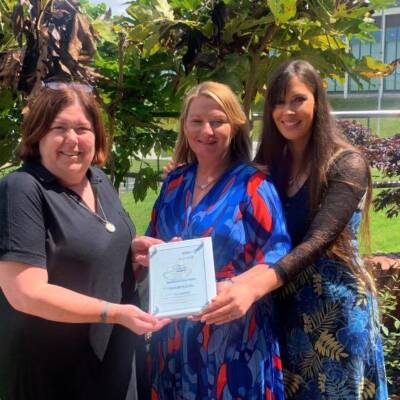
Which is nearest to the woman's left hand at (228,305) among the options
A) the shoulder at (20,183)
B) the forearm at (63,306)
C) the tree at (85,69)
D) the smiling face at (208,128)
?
the forearm at (63,306)

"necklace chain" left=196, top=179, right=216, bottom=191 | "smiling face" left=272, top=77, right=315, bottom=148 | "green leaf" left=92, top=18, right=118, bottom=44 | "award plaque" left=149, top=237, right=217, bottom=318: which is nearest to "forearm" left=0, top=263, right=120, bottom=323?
"award plaque" left=149, top=237, right=217, bottom=318

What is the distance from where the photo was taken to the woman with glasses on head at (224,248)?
207 cm

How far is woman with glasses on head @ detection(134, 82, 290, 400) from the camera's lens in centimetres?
207

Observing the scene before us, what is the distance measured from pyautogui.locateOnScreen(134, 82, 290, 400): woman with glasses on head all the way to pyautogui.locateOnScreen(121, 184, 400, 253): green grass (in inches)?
168

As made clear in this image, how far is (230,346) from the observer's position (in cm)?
209

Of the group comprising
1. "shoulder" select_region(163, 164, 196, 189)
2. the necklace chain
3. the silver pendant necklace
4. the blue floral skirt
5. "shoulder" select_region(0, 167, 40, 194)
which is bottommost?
the blue floral skirt

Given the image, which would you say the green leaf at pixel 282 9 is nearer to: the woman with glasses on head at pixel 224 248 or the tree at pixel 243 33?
the tree at pixel 243 33

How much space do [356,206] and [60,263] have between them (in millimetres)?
1036

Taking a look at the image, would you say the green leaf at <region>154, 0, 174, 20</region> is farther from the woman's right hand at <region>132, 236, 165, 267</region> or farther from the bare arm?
the bare arm

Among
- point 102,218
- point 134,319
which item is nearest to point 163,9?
point 102,218

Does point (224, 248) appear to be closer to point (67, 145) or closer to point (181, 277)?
point (181, 277)

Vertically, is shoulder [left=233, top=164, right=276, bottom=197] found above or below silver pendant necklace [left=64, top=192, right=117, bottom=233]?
above

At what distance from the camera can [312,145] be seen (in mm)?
2277

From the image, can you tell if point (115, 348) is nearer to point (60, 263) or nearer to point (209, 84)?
point (60, 263)
